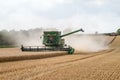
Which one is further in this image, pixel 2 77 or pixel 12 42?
pixel 12 42

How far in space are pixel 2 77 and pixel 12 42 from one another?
73.9 metres

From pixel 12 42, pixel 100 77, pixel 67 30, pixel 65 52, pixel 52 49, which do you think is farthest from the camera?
pixel 12 42

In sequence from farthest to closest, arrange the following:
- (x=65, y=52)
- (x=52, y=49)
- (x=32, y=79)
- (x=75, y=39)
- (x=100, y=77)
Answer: (x=75, y=39), (x=52, y=49), (x=65, y=52), (x=100, y=77), (x=32, y=79)

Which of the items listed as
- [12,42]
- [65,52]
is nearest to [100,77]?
[65,52]

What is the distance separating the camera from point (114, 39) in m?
93.1

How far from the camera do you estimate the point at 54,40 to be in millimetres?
47438

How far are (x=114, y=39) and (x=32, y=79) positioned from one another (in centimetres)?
7964

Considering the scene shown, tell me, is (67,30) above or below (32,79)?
above

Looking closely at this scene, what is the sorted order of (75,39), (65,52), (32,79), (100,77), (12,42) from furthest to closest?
1. (12,42)
2. (75,39)
3. (65,52)
4. (100,77)
5. (32,79)

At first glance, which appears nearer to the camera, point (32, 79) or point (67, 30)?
point (32, 79)

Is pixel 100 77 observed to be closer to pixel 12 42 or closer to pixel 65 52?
A: pixel 65 52

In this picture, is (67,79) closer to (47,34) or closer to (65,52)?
(65,52)

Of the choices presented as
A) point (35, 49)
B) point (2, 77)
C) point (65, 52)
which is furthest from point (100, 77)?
point (35, 49)

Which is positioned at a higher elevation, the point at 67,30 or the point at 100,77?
the point at 67,30
